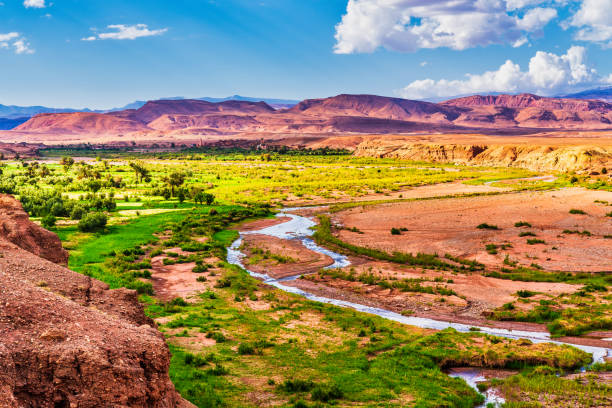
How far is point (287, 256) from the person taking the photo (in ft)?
122

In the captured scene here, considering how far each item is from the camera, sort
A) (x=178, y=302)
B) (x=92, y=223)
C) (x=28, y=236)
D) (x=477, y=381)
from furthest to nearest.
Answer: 1. (x=92, y=223)
2. (x=178, y=302)
3. (x=28, y=236)
4. (x=477, y=381)

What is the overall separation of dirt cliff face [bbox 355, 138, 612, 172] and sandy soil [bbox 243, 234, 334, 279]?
75.2 meters

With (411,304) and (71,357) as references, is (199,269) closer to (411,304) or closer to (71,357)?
(411,304)

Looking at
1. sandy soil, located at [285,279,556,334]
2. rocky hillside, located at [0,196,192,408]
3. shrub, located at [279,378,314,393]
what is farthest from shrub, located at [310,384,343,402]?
sandy soil, located at [285,279,556,334]

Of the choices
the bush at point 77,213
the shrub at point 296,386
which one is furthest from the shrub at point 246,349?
the bush at point 77,213

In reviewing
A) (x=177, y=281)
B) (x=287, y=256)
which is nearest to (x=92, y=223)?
(x=177, y=281)

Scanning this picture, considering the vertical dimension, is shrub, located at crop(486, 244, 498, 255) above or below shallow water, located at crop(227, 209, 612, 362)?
above

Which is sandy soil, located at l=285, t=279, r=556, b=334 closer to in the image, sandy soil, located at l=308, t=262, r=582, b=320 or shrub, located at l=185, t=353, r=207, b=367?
sandy soil, located at l=308, t=262, r=582, b=320

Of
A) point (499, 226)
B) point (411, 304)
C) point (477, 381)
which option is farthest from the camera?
point (499, 226)

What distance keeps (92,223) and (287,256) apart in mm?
18695

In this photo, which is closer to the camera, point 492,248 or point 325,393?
point 325,393

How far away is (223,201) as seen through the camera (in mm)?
65250

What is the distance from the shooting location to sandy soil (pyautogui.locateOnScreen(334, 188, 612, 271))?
3597cm

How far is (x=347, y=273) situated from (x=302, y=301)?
643cm
